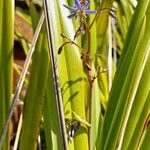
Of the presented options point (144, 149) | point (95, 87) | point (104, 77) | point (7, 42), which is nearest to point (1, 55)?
point (7, 42)

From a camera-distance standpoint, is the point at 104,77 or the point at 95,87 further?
the point at 104,77

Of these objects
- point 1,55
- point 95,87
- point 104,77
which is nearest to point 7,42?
point 1,55

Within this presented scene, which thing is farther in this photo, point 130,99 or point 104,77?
point 104,77

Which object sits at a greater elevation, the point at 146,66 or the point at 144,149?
the point at 146,66

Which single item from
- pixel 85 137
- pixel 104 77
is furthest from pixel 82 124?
pixel 104 77

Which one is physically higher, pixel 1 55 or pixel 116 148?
pixel 1 55

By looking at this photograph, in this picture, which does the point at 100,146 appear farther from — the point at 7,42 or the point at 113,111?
the point at 7,42

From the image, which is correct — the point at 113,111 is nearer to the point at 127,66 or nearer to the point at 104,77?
the point at 127,66
